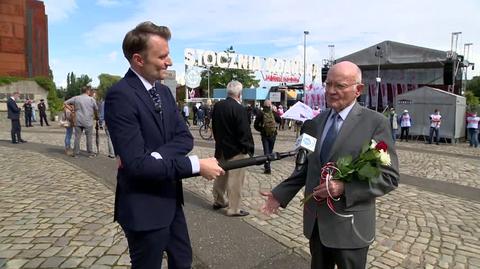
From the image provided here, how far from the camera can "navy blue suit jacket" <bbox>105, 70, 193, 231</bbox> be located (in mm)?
2092

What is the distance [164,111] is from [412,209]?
17.6 ft

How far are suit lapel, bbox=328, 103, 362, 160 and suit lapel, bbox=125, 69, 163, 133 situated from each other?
40.9 inches

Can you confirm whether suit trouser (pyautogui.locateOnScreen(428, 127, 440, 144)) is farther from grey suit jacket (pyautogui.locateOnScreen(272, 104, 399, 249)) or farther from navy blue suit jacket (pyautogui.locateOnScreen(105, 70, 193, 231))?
navy blue suit jacket (pyautogui.locateOnScreen(105, 70, 193, 231))

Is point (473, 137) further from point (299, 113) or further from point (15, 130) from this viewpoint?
point (15, 130)

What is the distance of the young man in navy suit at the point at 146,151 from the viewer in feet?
6.91

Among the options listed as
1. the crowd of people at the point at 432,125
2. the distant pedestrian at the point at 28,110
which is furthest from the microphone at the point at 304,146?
the distant pedestrian at the point at 28,110

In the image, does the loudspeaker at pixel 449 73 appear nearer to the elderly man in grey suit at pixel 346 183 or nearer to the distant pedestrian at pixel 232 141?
the distant pedestrian at pixel 232 141

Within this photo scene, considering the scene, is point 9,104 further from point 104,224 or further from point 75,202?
point 104,224

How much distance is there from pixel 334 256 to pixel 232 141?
12.0ft

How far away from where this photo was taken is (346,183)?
233cm

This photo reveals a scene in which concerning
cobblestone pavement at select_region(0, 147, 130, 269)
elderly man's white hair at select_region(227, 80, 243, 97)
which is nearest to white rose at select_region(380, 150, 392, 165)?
cobblestone pavement at select_region(0, 147, 130, 269)

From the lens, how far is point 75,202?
243 inches

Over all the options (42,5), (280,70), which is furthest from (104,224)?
(280,70)

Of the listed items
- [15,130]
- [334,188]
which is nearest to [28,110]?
[15,130]
